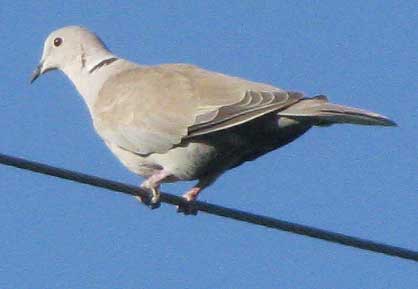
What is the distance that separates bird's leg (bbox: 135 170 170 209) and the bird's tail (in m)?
0.91

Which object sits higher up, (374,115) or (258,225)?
(374,115)

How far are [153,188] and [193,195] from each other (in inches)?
19.4

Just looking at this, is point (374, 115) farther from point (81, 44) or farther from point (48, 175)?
point (81, 44)

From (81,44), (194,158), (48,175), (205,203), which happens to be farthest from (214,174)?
(48,175)

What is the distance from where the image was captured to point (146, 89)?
9.30 meters

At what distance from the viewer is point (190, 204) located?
8531mm

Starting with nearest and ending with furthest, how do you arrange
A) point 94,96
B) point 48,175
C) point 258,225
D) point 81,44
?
point 48,175 < point 258,225 < point 94,96 < point 81,44

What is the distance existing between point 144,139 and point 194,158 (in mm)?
436

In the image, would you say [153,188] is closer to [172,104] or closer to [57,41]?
[172,104]

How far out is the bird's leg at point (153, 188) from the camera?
8.30 m

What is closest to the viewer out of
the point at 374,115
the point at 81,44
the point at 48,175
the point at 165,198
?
the point at 48,175

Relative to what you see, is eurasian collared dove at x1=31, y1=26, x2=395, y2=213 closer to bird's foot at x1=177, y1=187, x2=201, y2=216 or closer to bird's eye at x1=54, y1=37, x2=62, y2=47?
bird's foot at x1=177, y1=187, x2=201, y2=216

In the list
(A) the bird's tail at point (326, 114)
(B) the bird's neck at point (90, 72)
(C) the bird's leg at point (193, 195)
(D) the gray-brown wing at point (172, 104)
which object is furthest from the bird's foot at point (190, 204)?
(B) the bird's neck at point (90, 72)

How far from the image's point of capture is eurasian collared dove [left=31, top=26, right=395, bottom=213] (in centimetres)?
827
